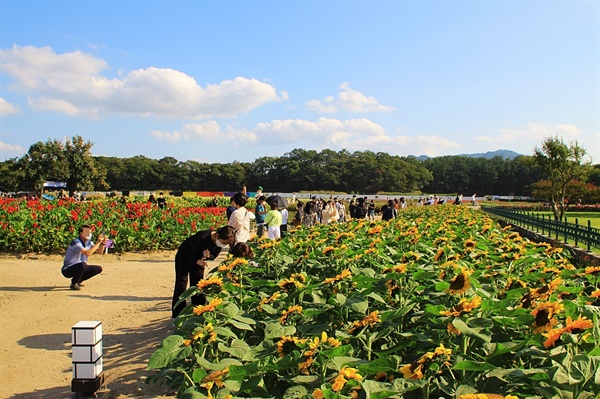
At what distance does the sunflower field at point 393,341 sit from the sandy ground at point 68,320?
180cm

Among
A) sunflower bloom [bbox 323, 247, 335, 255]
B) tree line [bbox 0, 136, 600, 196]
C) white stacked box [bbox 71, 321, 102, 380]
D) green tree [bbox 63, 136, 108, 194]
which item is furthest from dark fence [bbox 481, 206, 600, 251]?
tree line [bbox 0, 136, 600, 196]

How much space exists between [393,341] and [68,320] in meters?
5.34

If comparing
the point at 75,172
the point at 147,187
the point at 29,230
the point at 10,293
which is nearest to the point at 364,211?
the point at 29,230

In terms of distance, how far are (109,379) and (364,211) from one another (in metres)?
13.3

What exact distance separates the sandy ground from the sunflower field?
1802mm

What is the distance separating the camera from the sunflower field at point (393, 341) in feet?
5.92

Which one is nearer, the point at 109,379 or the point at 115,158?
the point at 109,379

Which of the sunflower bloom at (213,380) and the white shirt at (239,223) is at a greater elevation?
the white shirt at (239,223)

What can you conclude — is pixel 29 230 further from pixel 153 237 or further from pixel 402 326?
pixel 402 326

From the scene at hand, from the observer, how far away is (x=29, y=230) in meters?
11.4

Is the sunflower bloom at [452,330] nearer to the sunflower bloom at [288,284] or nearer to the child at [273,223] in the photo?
the sunflower bloom at [288,284]

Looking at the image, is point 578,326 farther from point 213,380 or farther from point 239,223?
point 239,223

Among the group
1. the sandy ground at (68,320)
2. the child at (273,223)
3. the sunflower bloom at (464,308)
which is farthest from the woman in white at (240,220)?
the sunflower bloom at (464,308)

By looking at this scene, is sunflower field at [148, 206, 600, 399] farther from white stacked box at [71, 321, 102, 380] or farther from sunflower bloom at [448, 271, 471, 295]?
Result: white stacked box at [71, 321, 102, 380]
